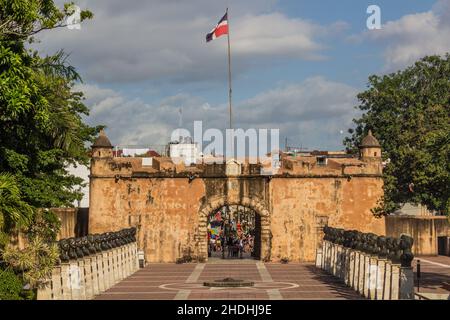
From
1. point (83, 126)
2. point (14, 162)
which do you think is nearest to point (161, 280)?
point (14, 162)

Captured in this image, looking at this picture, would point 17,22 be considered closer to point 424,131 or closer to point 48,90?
point 48,90

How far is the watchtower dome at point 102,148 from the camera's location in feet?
168

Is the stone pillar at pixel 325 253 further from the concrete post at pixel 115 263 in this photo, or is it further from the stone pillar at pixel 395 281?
the stone pillar at pixel 395 281

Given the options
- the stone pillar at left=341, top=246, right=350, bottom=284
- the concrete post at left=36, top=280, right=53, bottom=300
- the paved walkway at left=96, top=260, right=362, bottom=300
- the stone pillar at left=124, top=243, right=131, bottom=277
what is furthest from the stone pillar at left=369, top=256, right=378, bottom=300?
the stone pillar at left=124, top=243, right=131, bottom=277

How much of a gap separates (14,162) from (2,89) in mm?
7147

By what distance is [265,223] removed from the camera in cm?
5122

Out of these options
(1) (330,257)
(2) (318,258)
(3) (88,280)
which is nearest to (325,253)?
(2) (318,258)

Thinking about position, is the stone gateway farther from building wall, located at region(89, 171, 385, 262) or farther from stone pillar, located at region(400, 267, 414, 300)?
stone pillar, located at region(400, 267, 414, 300)

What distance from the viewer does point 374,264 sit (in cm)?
3152

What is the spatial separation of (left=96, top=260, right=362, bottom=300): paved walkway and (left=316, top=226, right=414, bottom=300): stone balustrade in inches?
23.4

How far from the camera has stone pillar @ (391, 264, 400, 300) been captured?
27.9 m

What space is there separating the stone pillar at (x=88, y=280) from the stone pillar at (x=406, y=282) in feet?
34.7

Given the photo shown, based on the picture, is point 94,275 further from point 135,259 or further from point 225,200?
point 225,200

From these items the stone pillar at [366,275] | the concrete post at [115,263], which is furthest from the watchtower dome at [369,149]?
the stone pillar at [366,275]
